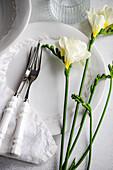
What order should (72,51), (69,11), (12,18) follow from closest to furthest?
(12,18) < (72,51) < (69,11)

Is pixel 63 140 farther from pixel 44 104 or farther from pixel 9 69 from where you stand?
pixel 9 69

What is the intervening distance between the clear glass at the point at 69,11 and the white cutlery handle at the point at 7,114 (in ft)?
0.97

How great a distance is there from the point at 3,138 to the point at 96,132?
215 millimetres

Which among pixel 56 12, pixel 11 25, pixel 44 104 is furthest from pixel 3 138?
pixel 56 12

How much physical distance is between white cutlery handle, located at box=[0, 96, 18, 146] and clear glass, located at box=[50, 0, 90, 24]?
0.97 feet

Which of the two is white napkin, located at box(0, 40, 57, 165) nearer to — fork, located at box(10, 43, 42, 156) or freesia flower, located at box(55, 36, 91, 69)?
fork, located at box(10, 43, 42, 156)

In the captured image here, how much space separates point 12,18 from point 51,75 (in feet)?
0.65

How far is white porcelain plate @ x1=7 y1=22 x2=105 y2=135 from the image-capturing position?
1.72ft

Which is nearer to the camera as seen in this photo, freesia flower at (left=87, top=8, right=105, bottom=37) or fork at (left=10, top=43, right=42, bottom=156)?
fork at (left=10, top=43, right=42, bottom=156)

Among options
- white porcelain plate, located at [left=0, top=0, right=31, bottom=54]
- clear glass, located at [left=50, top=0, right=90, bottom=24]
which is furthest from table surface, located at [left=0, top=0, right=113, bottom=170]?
white porcelain plate, located at [left=0, top=0, right=31, bottom=54]

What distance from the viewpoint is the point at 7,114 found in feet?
1.56

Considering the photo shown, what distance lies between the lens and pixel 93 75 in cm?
56

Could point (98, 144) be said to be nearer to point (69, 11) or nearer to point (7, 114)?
point (7, 114)

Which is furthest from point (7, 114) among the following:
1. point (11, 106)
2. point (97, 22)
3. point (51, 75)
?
point (97, 22)
